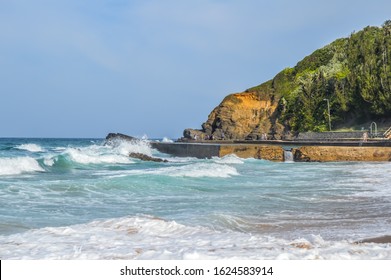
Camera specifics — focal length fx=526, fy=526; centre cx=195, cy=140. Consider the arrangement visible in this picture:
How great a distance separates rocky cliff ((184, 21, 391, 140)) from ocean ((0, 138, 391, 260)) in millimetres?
27302

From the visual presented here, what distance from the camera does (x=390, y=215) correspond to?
9961 mm

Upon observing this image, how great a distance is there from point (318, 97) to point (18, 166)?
33.7m

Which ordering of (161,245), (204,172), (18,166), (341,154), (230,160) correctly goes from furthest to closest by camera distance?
(230,160), (341,154), (18,166), (204,172), (161,245)

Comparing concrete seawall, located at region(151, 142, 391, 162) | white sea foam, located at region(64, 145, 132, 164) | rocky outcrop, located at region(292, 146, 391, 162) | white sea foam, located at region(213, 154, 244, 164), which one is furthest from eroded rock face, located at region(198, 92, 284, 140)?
rocky outcrop, located at region(292, 146, 391, 162)

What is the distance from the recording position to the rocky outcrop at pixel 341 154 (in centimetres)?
2793

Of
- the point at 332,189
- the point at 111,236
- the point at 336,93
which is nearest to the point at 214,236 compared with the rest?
the point at 111,236

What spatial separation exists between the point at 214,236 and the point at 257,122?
4949 centimetres

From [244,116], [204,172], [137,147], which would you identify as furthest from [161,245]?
[244,116]

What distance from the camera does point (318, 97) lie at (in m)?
50.9

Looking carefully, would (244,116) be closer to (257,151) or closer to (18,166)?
(257,151)

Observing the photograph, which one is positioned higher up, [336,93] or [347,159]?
[336,93]

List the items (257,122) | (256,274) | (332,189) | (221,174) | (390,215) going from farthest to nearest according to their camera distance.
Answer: (257,122) < (221,174) < (332,189) < (390,215) < (256,274)

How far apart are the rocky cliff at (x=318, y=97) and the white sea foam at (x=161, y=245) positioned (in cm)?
3937

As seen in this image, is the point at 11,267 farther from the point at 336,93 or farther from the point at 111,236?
the point at 336,93
